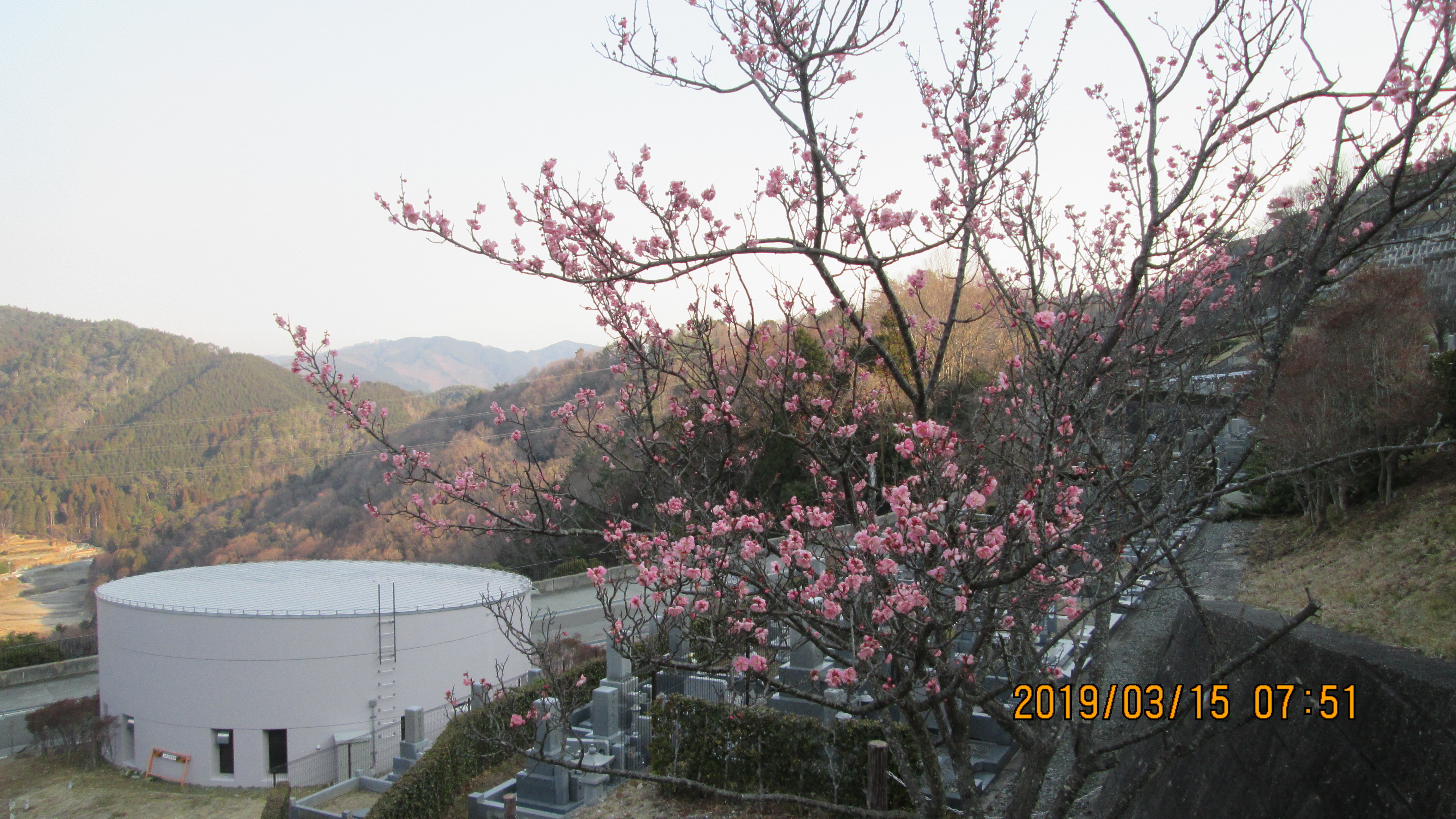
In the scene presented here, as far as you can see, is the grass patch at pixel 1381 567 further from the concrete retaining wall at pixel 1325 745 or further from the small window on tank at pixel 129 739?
the small window on tank at pixel 129 739

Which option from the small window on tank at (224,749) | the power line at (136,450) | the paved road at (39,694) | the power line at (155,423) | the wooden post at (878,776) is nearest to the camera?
the wooden post at (878,776)

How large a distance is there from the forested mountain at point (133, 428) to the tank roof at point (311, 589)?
4033 cm

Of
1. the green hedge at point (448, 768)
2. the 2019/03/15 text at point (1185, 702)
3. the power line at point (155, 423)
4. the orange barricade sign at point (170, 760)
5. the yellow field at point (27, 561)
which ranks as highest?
the power line at point (155, 423)

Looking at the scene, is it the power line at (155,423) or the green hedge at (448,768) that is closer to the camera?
the green hedge at (448,768)

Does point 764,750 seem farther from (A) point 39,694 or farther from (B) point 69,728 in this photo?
(A) point 39,694

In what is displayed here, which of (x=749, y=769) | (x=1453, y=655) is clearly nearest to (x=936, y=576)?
(x=1453, y=655)

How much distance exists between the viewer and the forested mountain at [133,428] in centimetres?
5659

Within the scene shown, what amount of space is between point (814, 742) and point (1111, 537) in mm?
4795

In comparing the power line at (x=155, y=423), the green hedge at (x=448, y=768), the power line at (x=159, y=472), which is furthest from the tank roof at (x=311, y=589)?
the power line at (x=155, y=423)

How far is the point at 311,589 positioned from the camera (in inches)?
613

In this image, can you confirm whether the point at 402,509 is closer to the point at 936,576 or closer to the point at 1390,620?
the point at 936,576

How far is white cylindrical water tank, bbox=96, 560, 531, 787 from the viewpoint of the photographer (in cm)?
1355

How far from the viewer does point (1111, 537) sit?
3182mm
